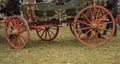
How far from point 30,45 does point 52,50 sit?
4.30 feet

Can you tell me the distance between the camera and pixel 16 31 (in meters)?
10.0

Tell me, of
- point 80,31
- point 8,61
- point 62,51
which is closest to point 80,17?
point 80,31

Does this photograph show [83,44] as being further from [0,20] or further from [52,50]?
[0,20]

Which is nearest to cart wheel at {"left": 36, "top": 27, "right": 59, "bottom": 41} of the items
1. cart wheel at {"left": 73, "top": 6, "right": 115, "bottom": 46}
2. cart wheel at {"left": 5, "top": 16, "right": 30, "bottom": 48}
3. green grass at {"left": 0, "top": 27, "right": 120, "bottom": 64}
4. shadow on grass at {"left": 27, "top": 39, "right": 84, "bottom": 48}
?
shadow on grass at {"left": 27, "top": 39, "right": 84, "bottom": 48}

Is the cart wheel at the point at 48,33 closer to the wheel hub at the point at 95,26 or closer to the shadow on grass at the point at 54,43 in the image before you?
the shadow on grass at the point at 54,43

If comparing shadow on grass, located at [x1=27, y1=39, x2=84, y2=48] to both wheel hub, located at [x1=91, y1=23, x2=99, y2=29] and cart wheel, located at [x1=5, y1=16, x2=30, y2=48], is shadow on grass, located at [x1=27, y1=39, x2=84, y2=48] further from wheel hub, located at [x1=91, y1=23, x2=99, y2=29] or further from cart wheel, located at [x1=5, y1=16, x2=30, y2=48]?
wheel hub, located at [x1=91, y1=23, x2=99, y2=29]

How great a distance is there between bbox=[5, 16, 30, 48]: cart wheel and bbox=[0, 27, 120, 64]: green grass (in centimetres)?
23

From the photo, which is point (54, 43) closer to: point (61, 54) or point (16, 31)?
point (16, 31)

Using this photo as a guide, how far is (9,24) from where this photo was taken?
10.2m

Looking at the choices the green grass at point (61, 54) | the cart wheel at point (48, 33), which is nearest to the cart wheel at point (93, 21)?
the green grass at point (61, 54)

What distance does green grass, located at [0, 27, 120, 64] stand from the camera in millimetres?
8133

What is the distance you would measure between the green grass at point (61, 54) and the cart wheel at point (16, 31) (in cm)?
23

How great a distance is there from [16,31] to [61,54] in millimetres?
1806

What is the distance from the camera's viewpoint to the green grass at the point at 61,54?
8.13m
